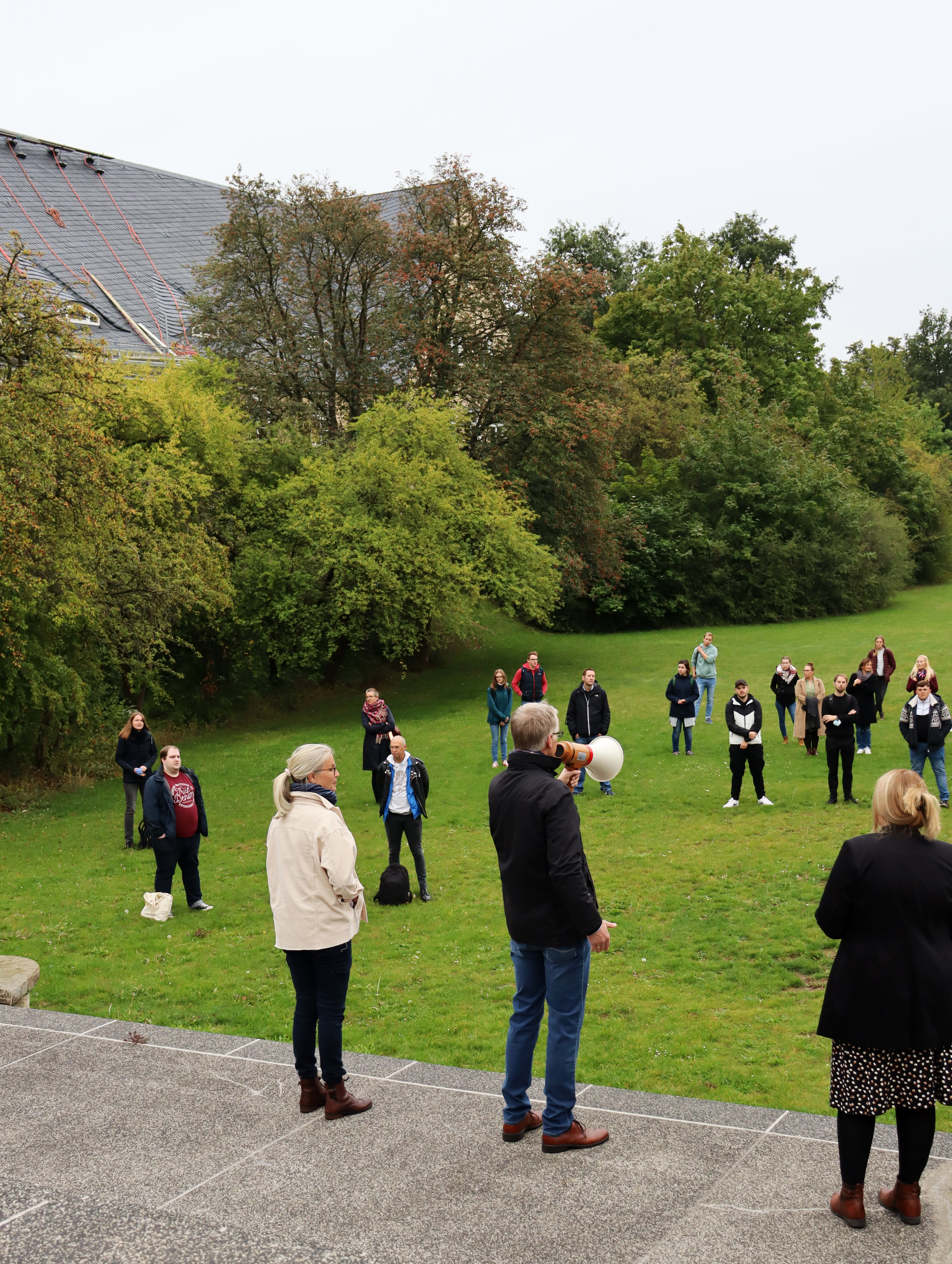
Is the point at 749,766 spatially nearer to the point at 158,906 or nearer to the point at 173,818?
the point at 173,818

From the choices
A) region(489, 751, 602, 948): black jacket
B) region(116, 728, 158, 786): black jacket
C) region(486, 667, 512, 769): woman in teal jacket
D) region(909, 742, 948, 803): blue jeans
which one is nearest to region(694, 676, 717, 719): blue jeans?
region(486, 667, 512, 769): woman in teal jacket

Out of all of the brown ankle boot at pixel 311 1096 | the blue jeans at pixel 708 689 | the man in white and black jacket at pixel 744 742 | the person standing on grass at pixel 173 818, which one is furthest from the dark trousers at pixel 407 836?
the blue jeans at pixel 708 689

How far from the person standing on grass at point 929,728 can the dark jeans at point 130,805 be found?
1078 cm

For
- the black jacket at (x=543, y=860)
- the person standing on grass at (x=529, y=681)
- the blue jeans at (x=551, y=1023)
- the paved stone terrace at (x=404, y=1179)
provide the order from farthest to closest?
1. the person standing on grass at (x=529, y=681)
2. the blue jeans at (x=551, y=1023)
3. the black jacket at (x=543, y=860)
4. the paved stone terrace at (x=404, y=1179)

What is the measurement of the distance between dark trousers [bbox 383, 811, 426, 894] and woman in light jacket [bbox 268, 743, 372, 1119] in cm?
617

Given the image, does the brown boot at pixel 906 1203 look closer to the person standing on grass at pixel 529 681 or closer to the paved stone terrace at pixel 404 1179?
the paved stone terrace at pixel 404 1179

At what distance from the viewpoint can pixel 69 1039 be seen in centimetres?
653

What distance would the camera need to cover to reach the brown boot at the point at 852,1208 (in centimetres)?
402

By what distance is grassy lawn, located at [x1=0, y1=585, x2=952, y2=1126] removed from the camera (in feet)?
25.1

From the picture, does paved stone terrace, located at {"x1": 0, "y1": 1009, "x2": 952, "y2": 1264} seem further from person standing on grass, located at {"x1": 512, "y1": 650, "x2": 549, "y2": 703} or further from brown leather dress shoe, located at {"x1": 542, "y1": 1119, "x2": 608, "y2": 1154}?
person standing on grass, located at {"x1": 512, "y1": 650, "x2": 549, "y2": 703}

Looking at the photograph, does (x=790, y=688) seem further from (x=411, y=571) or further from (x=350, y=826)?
(x=411, y=571)

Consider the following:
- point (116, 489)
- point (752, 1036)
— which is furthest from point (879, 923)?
point (116, 489)

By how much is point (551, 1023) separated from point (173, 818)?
7.27 metres

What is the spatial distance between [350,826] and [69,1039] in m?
9.51
